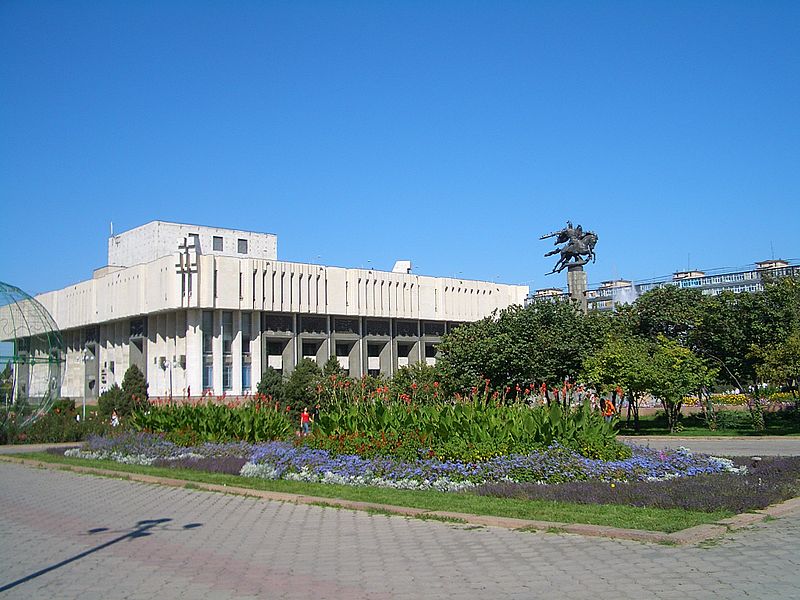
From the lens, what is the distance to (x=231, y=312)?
63.6m

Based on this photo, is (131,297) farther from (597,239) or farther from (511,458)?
(511,458)

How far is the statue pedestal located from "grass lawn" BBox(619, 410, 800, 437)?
709cm

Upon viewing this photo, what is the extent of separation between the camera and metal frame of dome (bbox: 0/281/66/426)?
2941 cm

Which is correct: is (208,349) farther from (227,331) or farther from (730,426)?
(730,426)

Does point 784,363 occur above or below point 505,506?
above

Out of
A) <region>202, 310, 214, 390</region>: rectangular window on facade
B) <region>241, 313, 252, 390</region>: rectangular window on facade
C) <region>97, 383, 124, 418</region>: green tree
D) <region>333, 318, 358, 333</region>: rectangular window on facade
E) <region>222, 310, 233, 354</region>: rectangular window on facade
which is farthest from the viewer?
<region>333, 318, 358, 333</region>: rectangular window on facade

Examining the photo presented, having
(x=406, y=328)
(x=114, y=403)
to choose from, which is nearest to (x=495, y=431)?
(x=114, y=403)

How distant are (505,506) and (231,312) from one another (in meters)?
54.9

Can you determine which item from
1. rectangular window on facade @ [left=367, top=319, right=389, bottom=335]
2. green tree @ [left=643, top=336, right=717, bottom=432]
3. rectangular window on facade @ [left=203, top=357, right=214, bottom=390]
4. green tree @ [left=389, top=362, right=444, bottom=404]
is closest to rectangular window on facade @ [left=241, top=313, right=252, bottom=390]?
rectangular window on facade @ [left=203, top=357, right=214, bottom=390]

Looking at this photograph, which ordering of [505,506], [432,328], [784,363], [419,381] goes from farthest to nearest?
[432,328] → [419,381] → [784,363] → [505,506]

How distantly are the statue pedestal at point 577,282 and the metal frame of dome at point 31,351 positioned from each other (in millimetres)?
25682

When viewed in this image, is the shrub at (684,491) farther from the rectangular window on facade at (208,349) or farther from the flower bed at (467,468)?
the rectangular window on facade at (208,349)

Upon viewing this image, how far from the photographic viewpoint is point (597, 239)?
145 ft

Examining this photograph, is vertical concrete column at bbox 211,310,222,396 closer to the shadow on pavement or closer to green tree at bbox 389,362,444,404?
green tree at bbox 389,362,444,404
